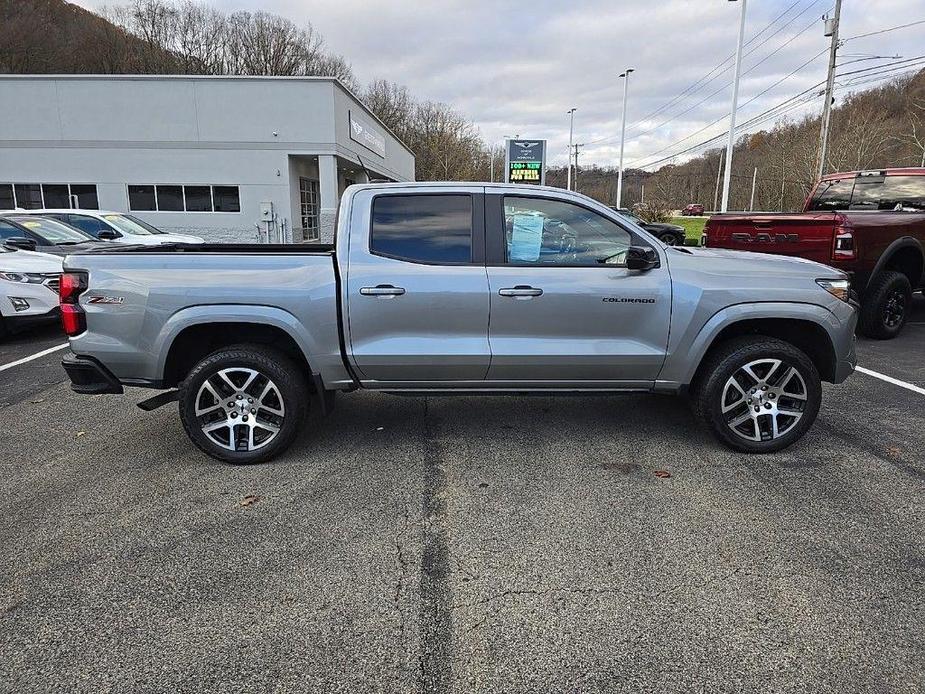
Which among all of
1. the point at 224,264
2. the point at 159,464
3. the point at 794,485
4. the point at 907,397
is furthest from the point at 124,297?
the point at 907,397

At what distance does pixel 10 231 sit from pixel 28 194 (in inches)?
741

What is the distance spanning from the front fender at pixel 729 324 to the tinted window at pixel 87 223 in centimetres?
1217

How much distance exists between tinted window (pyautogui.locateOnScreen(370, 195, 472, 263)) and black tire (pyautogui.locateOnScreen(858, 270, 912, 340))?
20.2ft

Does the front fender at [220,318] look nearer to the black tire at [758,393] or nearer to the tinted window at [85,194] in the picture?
the black tire at [758,393]

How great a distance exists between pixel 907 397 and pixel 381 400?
15.7ft

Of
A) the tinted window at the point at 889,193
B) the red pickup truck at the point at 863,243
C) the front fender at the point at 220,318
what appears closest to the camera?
the front fender at the point at 220,318

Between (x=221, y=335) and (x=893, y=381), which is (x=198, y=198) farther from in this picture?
(x=893, y=381)

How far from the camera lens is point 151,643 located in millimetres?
2393

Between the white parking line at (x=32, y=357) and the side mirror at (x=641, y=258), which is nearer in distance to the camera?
the side mirror at (x=641, y=258)

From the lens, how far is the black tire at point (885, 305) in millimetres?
7598

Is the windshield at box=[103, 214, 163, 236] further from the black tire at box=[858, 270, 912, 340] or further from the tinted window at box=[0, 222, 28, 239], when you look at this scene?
the black tire at box=[858, 270, 912, 340]

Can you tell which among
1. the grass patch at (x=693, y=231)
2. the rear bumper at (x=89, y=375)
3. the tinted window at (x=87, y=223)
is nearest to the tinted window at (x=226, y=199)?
the tinted window at (x=87, y=223)

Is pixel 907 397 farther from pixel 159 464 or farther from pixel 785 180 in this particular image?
pixel 785 180

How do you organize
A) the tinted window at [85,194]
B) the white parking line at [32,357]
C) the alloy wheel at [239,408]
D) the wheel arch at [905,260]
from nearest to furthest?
the alloy wheel at [239,408], the white parking line at [32,357], the wheel arch at [905,260], the tinted window at [85,194]
